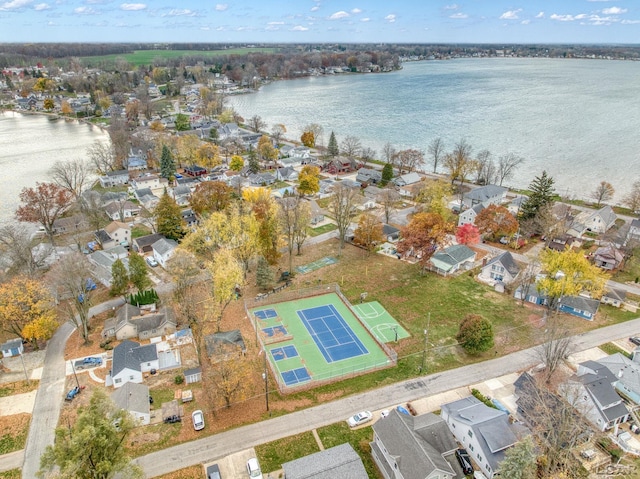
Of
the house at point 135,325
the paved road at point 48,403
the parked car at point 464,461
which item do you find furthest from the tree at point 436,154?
the paved road at point 48,403

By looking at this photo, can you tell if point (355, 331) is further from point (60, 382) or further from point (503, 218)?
point (503, 218)

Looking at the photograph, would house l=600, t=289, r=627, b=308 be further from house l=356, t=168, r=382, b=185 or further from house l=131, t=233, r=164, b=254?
house l=131, t=233, r=164, b=254

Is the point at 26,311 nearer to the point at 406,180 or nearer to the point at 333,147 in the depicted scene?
the point at 406,180

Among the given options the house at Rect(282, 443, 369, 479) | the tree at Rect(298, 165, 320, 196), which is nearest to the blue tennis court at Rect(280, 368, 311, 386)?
the house at Rect(282, 443, 369, 479)

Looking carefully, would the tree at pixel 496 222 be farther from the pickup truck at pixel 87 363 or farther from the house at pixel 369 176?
the pickup truck at pixel 87 363

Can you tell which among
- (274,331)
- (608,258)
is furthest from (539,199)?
(274,331)

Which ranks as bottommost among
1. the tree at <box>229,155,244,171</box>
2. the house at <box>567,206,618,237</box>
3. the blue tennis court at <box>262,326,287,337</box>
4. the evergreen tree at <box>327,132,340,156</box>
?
the blue tennis court at <box>262,326,287,337</box>
